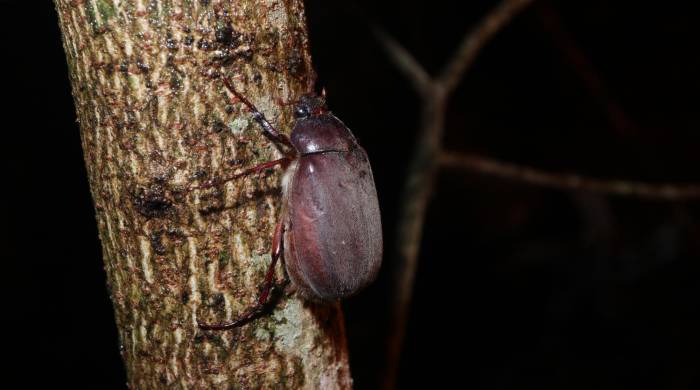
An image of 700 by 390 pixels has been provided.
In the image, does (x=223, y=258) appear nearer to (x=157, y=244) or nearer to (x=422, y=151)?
(x=157, y=244)

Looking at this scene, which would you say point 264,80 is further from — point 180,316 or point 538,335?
point 538,335

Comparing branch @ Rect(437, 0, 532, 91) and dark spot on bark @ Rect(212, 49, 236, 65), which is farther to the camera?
branch @ Rect(437, 0, 532, 91)

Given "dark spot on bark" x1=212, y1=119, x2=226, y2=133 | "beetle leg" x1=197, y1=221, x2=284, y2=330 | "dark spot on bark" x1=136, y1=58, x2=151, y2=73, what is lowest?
"beetle leg" x1=197, y1=221, x2=284, y2=330

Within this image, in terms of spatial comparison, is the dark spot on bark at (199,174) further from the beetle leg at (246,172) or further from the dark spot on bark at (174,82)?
the dark spot on bark at (174,82)

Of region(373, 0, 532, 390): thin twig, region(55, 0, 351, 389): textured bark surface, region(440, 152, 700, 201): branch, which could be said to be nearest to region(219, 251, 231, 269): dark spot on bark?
region(55, 0, 351, 389): textured bark surface

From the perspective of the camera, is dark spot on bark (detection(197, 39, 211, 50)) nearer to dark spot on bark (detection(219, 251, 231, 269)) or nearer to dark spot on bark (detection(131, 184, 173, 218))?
dark spot on bark (detection(131, 184, 173, 218))

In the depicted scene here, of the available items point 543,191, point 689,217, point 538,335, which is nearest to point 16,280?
point 538,335

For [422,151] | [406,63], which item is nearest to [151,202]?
Result: [422,151]
